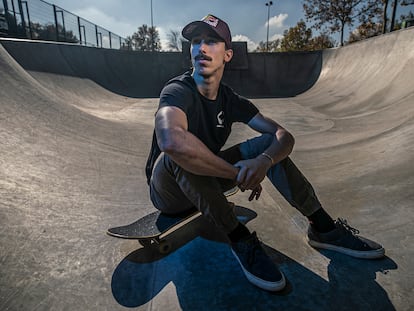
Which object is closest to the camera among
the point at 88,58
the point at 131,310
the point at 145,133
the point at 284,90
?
the point at 131,310

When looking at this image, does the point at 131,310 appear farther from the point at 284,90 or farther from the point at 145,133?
the point at 284,90

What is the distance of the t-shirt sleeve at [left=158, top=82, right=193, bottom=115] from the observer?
70.4 inches

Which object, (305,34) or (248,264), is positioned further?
(305,34)

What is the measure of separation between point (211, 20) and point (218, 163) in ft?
3.58

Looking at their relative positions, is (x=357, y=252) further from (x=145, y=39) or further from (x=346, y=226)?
(x=145, y=39)

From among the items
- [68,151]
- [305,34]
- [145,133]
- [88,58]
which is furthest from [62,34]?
[305,34]

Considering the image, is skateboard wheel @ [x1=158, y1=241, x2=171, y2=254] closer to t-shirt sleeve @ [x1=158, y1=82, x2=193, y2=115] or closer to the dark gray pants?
the dark gray pants

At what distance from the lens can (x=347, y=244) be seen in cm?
195

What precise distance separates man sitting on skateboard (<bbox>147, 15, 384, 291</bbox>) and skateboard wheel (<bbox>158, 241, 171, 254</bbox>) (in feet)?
0.77

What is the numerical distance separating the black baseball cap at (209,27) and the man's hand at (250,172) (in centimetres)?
97

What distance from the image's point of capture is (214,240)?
2197mm

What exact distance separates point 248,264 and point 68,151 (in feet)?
8.77

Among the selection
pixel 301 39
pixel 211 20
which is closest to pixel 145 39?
pixel 301 39

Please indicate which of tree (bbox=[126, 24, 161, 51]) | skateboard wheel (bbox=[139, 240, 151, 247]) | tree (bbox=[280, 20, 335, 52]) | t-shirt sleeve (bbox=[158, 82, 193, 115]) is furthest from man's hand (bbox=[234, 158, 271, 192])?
tree (bbox=[126, 24, 161, 51])
